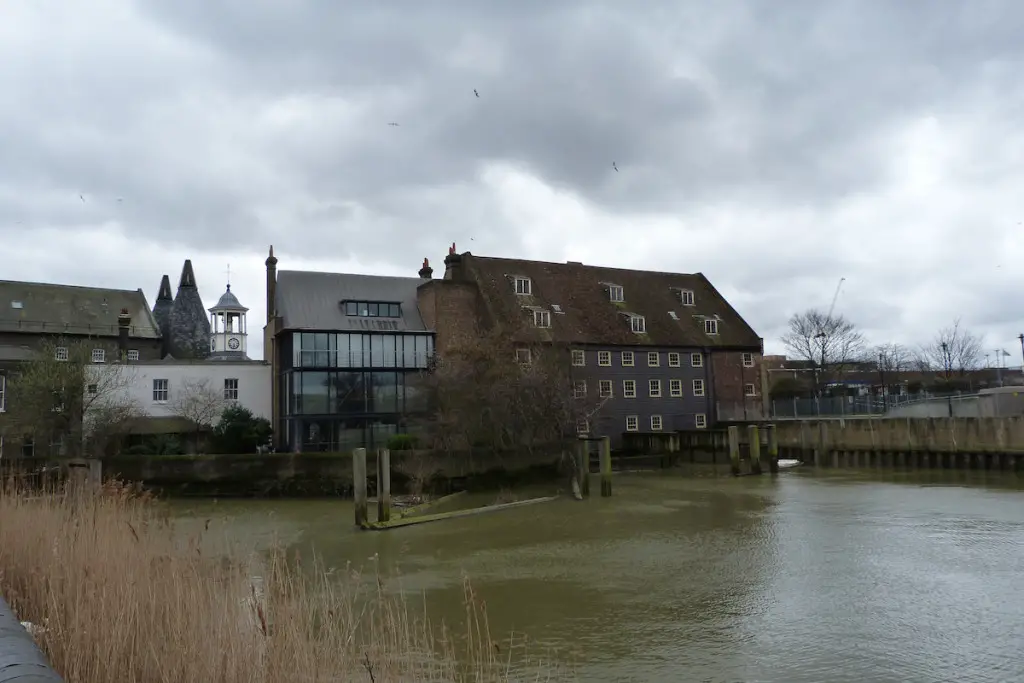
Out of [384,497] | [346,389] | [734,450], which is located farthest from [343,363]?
[734,450]

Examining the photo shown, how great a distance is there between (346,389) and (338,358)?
1.59 meters

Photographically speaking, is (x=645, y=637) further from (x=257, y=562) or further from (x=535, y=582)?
(x=257, y=562)

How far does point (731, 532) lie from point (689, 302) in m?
33.7

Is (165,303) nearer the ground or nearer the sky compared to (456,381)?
nearer the sky

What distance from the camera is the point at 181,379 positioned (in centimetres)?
3947

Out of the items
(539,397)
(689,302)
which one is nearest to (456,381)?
(539,397)

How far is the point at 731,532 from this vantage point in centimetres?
1878

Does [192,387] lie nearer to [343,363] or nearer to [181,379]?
[181,379]

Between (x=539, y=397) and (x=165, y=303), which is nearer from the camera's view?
(x=539, y=397)

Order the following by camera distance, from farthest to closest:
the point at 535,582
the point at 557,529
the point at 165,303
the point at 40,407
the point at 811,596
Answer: the point at 165,303 → the point at 40,407 → the point at 557,529 → the point at 535,582 → the point at 811,596

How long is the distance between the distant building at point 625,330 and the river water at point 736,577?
17.2m

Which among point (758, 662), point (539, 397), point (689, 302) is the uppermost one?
point (689, 302)

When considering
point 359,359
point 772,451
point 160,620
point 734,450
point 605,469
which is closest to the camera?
point 160,620

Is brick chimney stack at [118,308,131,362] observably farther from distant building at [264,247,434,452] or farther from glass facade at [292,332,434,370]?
glass facade at [292,332,434,370]
